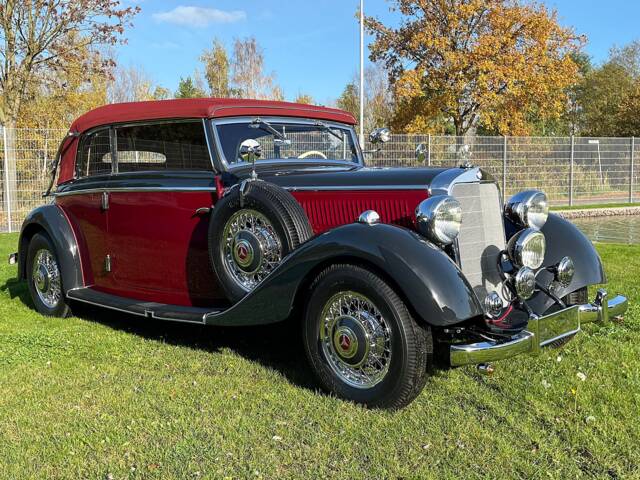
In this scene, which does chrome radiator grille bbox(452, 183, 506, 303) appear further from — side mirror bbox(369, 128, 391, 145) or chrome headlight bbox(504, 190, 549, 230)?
side mirror bbox(369, 128, 391, 145)

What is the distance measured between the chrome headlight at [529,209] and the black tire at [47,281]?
397 centimetres

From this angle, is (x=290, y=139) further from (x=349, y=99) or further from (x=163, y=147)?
(x=349, y=99)

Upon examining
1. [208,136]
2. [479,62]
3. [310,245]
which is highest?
[479,62]

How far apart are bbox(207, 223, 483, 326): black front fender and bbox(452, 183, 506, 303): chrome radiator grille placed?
21.8 inches

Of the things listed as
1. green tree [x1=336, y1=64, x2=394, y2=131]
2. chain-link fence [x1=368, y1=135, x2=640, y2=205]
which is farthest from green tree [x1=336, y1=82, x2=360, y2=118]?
chain-link fence [x1=368, y1=135, x2=640, y2=205]

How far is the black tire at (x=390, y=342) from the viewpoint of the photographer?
10.3 feet

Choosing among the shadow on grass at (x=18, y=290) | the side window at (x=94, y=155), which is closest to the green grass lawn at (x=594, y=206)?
the shadow on grass at (x=18, y=290)

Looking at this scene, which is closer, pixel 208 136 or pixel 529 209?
pixel 529 209

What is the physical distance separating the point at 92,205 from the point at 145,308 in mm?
1280

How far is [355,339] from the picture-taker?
3311 mm

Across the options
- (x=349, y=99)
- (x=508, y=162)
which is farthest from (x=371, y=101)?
(x=508, y=162)

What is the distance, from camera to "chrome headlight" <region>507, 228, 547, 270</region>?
3.76m

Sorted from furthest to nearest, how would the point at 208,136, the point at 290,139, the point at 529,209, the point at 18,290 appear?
the point at 18,290, the point at 290,139, the point at 208,136, the point at 529,209

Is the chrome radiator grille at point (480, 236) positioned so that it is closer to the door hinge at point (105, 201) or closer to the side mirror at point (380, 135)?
the side mirror at point (380, 135)
